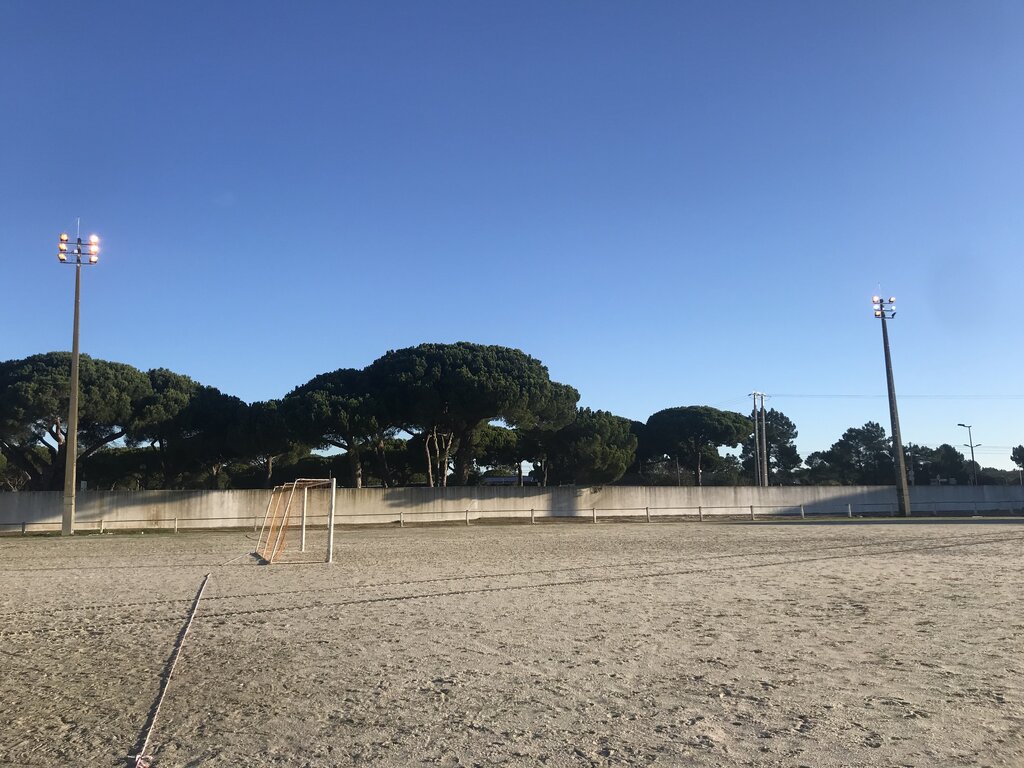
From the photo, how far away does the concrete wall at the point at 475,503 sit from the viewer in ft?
118

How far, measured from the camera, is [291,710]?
569 centimetres

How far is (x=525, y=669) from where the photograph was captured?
6875 mm

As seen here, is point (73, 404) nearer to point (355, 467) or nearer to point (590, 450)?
point (355, 467)

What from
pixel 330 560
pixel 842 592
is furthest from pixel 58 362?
pixel 842 592

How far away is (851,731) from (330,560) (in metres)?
14.6

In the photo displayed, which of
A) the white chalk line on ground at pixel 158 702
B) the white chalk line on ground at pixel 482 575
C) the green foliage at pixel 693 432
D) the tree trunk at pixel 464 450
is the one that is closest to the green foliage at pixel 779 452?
the green foliage at pixel 693 432

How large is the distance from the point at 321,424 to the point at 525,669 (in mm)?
35461

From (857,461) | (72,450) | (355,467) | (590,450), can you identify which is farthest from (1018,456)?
(72,450)

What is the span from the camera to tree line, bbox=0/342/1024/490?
38875 millimetres

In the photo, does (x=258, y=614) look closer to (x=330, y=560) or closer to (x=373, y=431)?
(x=330, y=560)

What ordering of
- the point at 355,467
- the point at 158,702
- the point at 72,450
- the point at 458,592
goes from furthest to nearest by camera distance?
the point at 355,467, the point at 72,450, the point at 458,592, the point at 158,702

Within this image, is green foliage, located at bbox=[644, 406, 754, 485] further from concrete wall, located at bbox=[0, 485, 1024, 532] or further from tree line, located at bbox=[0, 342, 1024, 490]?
concrete wall, located at bbox=[0, 485, 1024, 532]

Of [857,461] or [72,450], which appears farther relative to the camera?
[857,461]

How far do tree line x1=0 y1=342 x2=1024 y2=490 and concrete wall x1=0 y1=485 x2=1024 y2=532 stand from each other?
2.78 m
